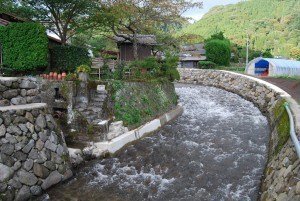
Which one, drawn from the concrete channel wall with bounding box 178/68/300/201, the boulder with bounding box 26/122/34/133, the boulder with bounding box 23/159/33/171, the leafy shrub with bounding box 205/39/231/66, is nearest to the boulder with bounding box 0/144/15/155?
the boulder with bounding box 23/159/33/171

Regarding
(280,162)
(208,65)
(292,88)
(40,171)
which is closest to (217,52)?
(208,65)

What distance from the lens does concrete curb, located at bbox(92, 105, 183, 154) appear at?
33.8 ft

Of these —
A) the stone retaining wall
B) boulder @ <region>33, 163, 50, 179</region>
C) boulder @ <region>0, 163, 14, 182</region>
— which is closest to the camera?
boulder @ <region>0, 163, 14, 182</region>

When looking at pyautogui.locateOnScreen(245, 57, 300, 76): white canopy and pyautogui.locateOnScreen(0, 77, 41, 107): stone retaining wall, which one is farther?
pyautogui.locateOnScreen(245, 57, 300, 76): white canopy

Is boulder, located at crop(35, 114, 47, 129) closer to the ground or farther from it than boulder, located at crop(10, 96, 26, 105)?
closer to the ground

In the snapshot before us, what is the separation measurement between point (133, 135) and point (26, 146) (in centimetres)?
522

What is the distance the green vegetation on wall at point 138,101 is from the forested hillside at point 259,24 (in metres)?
53.9

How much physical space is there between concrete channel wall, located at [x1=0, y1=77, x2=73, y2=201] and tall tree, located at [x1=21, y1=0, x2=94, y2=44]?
11.0 metres

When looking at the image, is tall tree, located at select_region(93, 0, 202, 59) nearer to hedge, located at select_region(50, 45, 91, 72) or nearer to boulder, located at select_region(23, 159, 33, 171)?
hedge, located at select_region(50, 45, 91, 72)

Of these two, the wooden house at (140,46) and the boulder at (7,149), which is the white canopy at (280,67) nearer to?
the wooden house at (140,46)

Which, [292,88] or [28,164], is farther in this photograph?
[292,88]

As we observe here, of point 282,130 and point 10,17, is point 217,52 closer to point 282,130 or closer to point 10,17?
point 10,17

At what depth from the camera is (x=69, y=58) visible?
57.1ft

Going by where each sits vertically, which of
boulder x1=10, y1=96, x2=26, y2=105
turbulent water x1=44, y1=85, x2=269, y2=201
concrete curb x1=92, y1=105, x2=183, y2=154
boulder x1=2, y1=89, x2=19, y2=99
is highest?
boulder x1=2, y1=89, x2=19, y2=99
